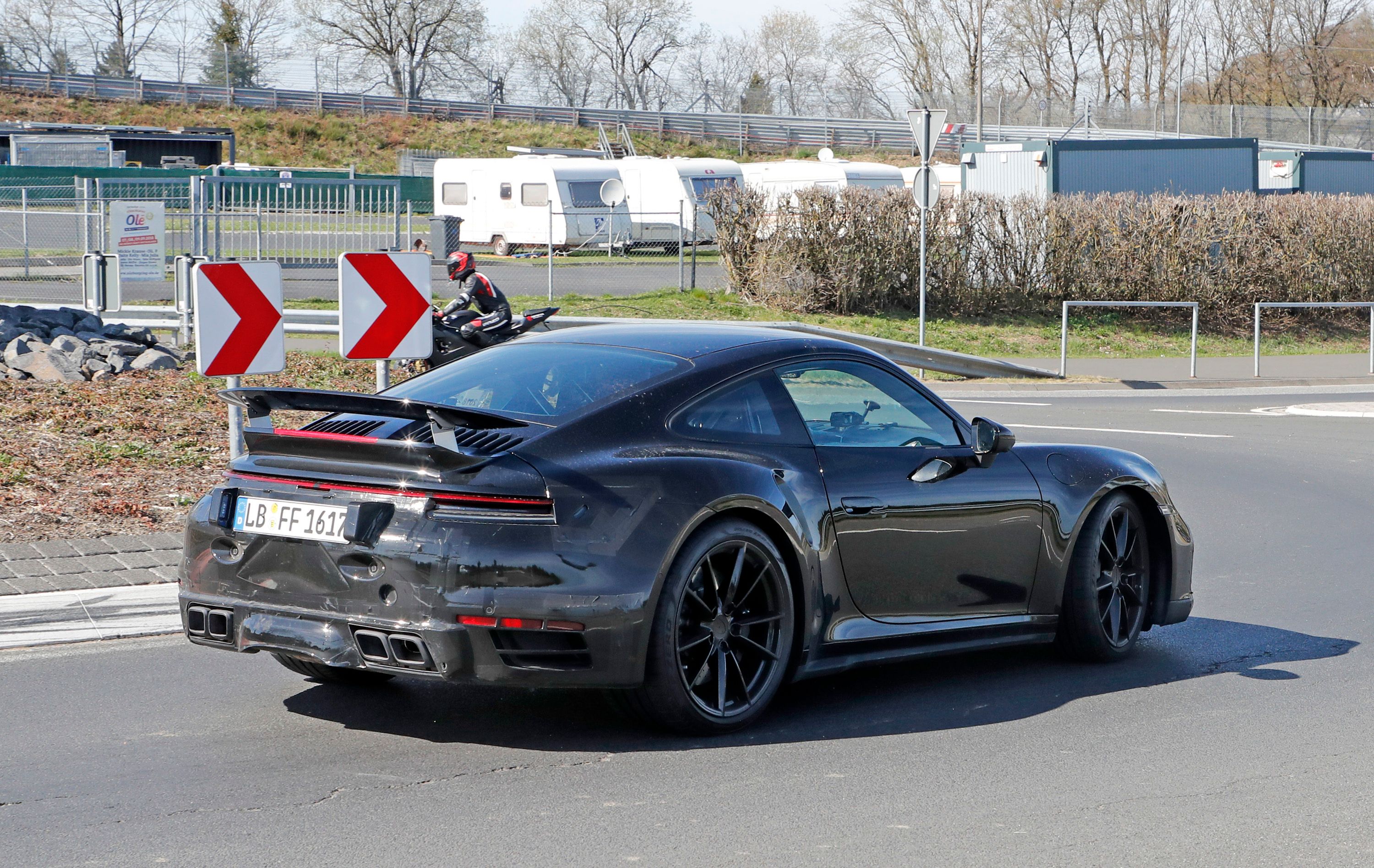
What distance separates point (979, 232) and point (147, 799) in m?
24.5

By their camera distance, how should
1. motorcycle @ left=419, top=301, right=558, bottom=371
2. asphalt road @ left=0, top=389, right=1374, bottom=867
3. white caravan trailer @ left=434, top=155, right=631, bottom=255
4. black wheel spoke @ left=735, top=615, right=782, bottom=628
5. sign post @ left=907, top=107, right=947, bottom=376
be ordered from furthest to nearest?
1. white caravan trailer @ left=434, top=155, right=631, bottom=255
2. sign post @ left=907, top=107, right=947, bottom=376
3. motorcycle @ left=419, top=301, right=558, bottom=371
4. black wheel spoke @ left=735, top=615, right=782, bottom=628
5. asphalt road @ left=0, top=389, right=1374, bottom=867

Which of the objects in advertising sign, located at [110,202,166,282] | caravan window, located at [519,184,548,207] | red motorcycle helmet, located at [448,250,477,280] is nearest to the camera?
red motorcycle helmet, located at [448,250,477,280]

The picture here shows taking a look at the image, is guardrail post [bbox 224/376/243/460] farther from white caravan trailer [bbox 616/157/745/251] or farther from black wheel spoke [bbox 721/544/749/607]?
white caravan trailer [bbox 616/157/745/251]

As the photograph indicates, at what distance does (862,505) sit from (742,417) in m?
0.56

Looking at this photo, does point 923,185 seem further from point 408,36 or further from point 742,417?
point 408,36

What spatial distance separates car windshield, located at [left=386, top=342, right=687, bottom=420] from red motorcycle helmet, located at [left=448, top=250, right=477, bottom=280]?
11.4 meters

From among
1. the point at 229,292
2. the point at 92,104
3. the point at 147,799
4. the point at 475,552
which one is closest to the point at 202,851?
the point at 147,799

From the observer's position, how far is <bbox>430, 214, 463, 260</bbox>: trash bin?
34.6 meters

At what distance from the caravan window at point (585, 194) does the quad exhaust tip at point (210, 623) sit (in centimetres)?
3781

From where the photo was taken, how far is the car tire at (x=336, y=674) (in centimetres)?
587

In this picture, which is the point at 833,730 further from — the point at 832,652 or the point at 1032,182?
the point at 1032,182

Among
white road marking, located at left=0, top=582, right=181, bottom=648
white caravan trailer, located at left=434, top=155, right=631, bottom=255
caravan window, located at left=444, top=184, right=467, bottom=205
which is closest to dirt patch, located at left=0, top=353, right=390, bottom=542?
white road marking, located at left=0, top=582, right=181, bottom=648

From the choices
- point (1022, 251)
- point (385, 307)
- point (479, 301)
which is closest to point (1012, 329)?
point (1022, 251)

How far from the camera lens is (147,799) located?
14.9ft
